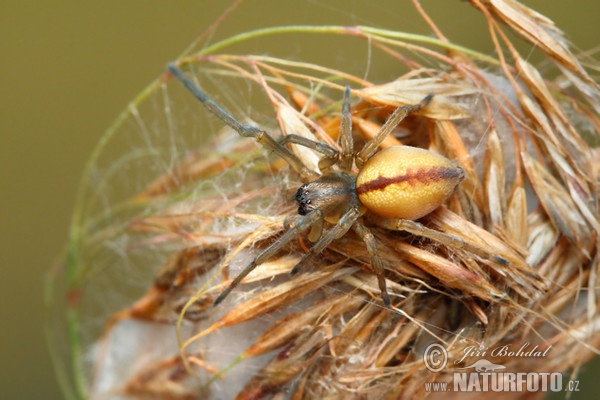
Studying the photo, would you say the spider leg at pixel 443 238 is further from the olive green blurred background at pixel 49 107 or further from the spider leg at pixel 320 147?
the olive green blurred background at pixel 49 107

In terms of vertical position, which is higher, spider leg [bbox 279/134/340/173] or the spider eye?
spider leg [bbox 279/134/340/173]

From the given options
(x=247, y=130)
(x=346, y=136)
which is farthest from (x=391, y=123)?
(x=247, y=130)

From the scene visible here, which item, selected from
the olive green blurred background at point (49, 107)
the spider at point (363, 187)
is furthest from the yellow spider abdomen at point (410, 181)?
the olive green blurred background at point (49, 107)

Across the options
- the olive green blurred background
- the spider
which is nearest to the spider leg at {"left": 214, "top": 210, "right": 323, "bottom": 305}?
the spider

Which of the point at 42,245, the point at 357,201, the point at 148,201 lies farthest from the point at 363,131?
the point at 42,245

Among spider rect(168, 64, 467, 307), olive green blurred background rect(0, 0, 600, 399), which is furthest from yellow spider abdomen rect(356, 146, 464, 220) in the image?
olive green blurred background rect(0, 0, 600, 399)

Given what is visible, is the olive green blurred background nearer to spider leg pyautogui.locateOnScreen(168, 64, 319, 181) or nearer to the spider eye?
spider leg pyautogui.locateOnScreen(168, 64, 319, 181)

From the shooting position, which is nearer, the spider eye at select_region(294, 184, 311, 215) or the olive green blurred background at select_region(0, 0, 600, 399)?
the spider eye at select_region(294, 184, 311, 215)

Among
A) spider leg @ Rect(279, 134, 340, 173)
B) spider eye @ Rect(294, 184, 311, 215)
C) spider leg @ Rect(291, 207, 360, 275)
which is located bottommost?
spider leg @ Rect(291, 207, 360, 275)
